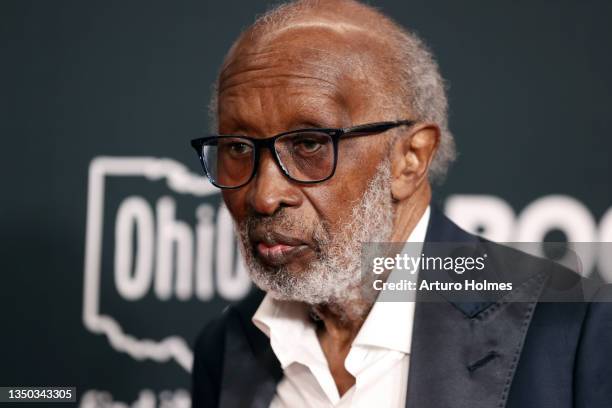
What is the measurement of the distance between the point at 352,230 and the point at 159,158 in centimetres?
90

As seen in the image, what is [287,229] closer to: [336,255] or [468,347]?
[336,255]

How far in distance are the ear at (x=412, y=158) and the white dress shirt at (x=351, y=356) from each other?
3.1 inches

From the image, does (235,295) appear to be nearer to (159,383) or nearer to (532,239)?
(159,383)

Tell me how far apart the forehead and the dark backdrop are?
75cm

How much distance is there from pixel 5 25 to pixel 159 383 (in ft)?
3.65

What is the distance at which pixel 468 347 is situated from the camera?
3.74 feet

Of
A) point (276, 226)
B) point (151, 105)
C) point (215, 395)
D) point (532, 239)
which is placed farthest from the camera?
point (151, 105)

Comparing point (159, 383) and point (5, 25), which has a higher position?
point (5, 25)

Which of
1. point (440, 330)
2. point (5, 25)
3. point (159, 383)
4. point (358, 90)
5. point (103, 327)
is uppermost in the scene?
point (5, 25)

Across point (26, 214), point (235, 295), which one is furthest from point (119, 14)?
point (235, 295)

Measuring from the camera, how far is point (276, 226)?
1158 millimetres

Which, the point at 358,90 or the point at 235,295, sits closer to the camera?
the point at 358,90

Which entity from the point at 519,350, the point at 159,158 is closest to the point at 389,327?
the point at 519,350

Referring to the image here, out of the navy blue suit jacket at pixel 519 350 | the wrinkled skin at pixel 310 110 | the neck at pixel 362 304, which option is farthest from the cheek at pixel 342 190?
the navy blue suit jacket at pixel 519 350
